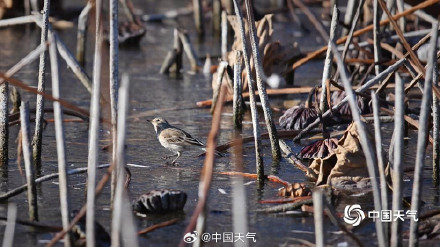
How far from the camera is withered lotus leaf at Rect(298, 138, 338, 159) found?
5.59m

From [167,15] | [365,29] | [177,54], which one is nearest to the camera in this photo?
[365,29]

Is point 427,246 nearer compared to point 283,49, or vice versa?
point 427,246

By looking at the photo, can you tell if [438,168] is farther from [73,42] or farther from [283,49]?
[73,42]

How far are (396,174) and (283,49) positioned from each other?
15.1ft

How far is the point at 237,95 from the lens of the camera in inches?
254

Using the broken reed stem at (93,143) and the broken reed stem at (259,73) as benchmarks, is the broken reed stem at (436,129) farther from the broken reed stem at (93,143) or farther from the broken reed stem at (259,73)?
the broken reed stem at (93,143)

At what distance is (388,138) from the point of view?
6664 millimetres

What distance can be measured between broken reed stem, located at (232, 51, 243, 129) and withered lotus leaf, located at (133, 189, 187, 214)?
1.71m

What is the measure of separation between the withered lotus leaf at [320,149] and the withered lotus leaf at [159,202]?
1.35 metres

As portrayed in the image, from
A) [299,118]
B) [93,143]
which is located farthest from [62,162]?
[299,118]

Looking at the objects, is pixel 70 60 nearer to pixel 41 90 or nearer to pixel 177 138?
pixel 41 90

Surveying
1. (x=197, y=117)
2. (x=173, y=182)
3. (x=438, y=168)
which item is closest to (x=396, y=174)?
(x=438, y=168)

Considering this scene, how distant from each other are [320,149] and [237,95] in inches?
41.7

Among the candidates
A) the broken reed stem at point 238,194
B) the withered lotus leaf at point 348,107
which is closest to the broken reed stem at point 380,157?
the broken reed stem at point 238,194
